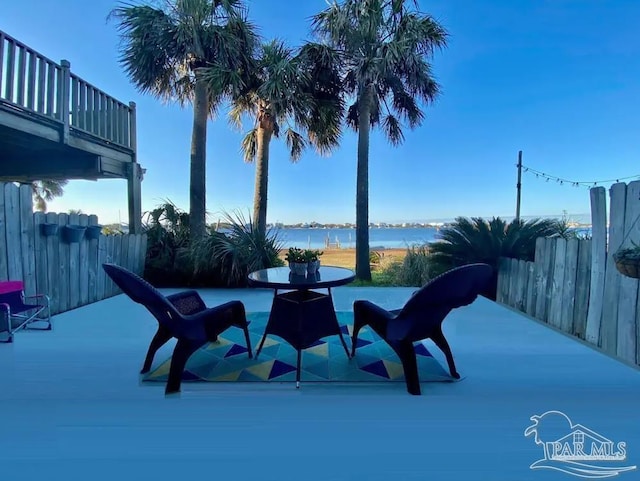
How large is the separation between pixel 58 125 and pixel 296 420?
5780mm

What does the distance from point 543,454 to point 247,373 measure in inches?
72.1

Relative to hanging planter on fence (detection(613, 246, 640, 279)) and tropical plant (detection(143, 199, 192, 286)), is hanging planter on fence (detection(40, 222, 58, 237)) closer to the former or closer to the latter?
tropical plant (detection(143, 199, 192, 286))

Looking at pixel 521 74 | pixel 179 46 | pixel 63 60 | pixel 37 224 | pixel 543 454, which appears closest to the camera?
pixel 543 454

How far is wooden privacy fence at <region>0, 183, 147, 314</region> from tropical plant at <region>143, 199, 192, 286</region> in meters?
0.73

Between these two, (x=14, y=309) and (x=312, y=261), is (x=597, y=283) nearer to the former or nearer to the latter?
(x=312, y=261)

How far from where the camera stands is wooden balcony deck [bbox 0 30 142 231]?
14.5 ft

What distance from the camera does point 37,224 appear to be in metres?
4.07

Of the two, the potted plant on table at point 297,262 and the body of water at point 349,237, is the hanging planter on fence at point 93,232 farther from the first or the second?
the potted plant on table at point 297,262

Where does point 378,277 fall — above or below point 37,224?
below

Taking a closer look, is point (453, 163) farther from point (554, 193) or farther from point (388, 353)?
point (388, 353)

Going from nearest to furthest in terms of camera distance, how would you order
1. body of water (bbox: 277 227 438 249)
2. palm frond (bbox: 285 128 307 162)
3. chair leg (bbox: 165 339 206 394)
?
chair leg (bbox: 165 339 206 394), body of water (bbox: 277 227 438 249), palm frond (bbox: 285 128 307 162)

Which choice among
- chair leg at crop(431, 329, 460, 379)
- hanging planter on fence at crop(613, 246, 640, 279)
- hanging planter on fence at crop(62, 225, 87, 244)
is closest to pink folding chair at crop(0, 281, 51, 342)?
hanging planter on fence at crop(62, 225, 87, 244)

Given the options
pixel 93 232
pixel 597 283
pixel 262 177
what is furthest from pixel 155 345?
pixel 262 177

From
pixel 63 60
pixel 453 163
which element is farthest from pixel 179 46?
pixel 453 163
